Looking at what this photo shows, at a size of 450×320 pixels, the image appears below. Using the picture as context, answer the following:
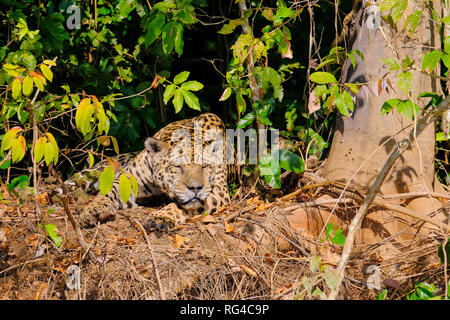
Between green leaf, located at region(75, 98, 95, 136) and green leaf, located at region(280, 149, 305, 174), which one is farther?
green leaf, located at region(280, 149, 305, 174)

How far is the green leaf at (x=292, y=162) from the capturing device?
5.34 meters

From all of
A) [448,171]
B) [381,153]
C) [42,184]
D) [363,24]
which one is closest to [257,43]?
[363,24]

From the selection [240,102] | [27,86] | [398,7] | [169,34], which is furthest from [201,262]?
[398,7]

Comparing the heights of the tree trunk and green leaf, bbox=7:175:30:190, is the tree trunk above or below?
above

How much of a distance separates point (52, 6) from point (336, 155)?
408 centimetres

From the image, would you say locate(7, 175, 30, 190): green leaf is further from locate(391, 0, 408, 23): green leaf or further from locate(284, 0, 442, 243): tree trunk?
locate(391, 0, 408, 23): green leaf

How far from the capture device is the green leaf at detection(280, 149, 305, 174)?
5.34m

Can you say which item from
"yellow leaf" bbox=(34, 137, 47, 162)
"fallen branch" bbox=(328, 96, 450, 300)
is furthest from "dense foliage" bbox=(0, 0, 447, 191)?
"yellow leaf" bbox=(34, 137, 47, 162)

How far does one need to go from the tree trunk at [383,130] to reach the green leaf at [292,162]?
40 cm

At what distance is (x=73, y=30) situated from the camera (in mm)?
7199

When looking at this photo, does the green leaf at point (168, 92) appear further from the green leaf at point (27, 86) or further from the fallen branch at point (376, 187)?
the fallen branch at point (376, 187)

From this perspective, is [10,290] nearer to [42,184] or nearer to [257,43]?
[42,184]

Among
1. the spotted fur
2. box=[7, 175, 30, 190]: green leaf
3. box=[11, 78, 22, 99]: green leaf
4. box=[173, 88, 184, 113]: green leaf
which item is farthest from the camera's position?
box=[7, 175, 30, 190]: green leaf

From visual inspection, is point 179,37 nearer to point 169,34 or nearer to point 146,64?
point 169,34
